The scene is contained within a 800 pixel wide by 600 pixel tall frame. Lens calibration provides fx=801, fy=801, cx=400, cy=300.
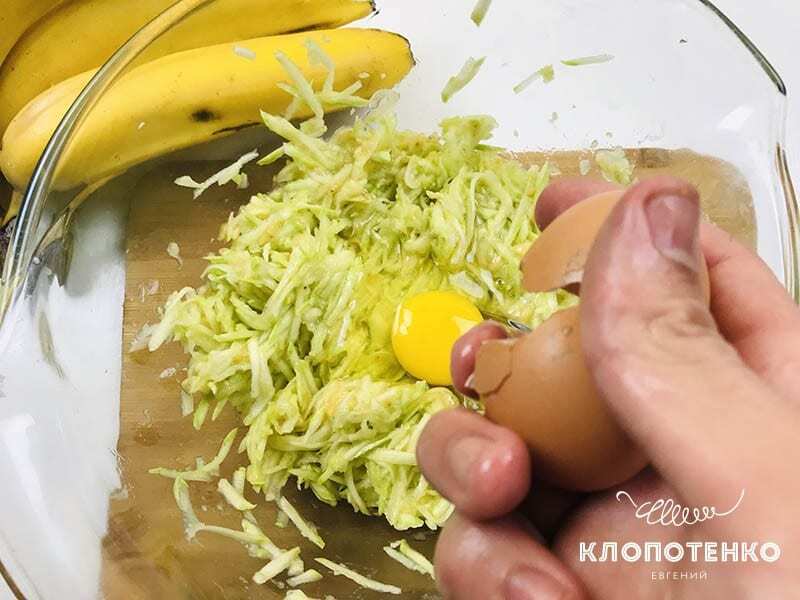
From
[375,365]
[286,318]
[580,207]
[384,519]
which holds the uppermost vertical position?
[580,207]

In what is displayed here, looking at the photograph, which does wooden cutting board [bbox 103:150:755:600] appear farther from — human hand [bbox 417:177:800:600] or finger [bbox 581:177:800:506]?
finger [bbox 581:177:800:506]

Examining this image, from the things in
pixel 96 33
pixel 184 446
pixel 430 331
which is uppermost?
pixel 96 33

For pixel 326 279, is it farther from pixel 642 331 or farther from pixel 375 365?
pixel 642 331

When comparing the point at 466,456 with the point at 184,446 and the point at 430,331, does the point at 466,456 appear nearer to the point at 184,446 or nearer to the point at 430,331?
the point at 430,331

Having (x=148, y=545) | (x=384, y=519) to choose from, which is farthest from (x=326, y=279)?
(x=148, y=545)

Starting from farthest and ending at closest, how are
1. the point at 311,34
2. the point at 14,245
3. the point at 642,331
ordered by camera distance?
1. the point at 311,34
2. the point at 14,245
3. the point at 642,331
